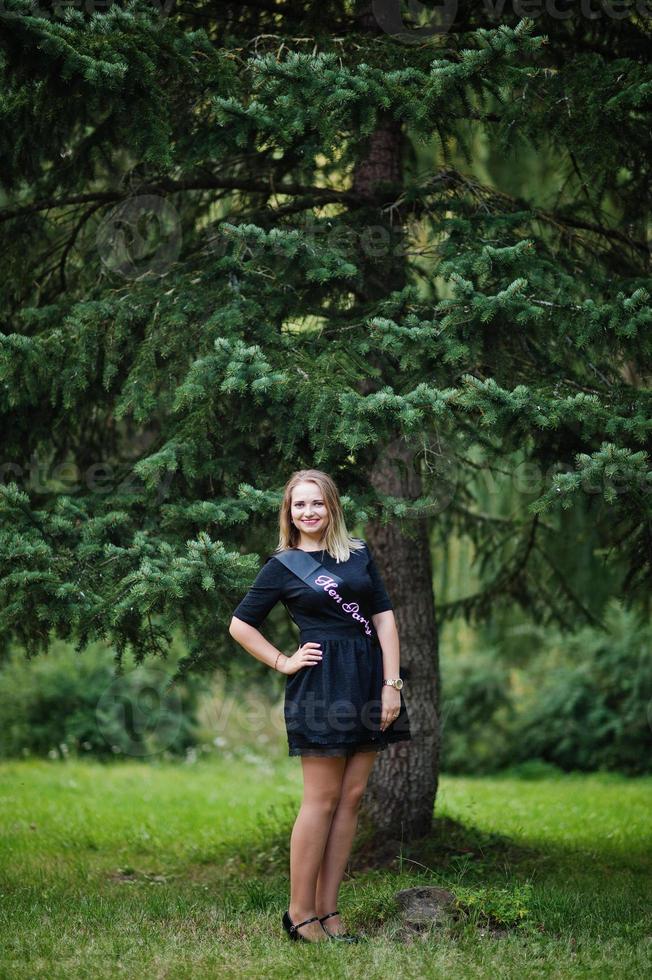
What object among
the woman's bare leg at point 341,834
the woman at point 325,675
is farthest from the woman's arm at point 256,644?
the woman's bare leg at point 341,834

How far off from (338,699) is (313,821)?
522 mm

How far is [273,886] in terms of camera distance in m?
5.18

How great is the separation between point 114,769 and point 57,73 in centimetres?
793

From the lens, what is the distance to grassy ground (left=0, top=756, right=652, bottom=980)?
3766 millimetres

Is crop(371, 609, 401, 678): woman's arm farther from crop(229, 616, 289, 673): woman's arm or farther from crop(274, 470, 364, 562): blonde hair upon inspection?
crop(229, 616, 289, 673): woman's arm

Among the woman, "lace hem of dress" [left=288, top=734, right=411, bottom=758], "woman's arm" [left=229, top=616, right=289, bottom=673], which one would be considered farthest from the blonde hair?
"lace hem of dress" [left=288, top=734, right=411, bottom=758]

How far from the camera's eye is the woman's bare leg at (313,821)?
3.93m

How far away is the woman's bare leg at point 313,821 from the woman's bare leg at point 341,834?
2.0 inches

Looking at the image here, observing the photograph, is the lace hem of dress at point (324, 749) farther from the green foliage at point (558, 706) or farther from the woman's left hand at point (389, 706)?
the green foliage at point (558, 706)

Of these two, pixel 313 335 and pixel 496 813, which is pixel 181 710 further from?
pixel 313 335

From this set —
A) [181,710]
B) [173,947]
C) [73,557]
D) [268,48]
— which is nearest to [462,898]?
[173,947]

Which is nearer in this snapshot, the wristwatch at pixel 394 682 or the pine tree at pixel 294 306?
the wristwatch at pixel 394 682

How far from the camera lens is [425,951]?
3.86m

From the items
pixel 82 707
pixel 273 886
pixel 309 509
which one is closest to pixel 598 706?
pixel 82 707
